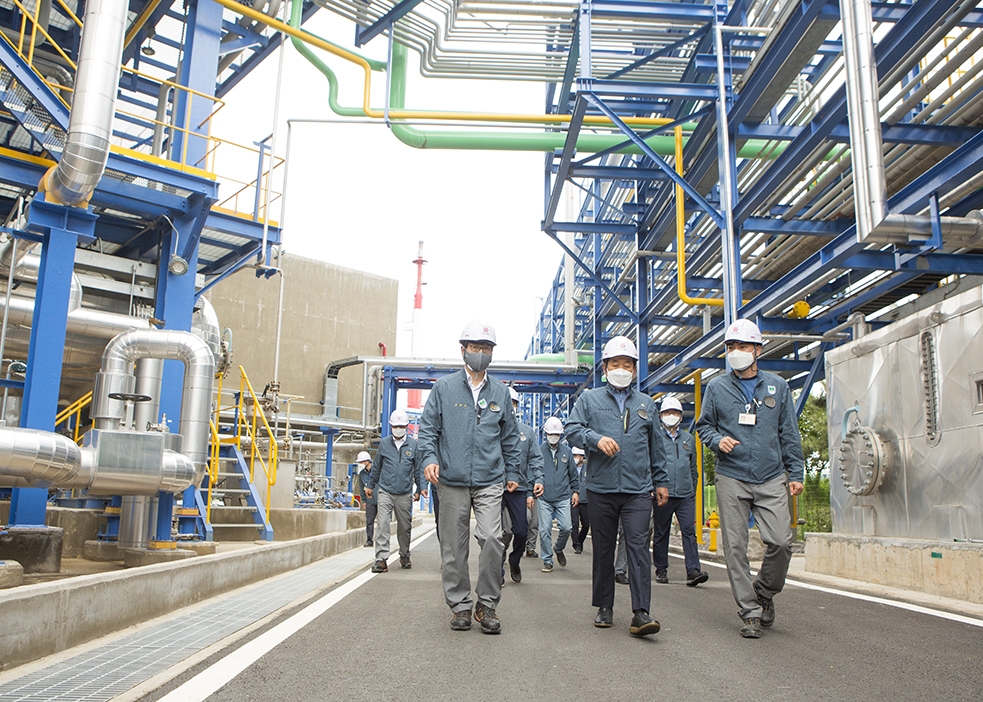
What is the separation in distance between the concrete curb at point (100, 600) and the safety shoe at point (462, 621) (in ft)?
6.47

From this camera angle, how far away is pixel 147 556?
1011 cm

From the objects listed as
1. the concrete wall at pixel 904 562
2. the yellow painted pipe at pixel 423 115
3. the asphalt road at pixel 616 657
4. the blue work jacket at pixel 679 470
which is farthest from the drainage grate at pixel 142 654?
the yellow painted pipe at pixel 423 115

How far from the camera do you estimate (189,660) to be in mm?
A: 4047

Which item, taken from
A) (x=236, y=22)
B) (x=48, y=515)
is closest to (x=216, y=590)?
(x=48, y=515)

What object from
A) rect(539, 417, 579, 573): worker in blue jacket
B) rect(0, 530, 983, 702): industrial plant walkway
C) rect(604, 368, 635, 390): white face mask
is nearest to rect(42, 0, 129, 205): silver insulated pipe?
rect(0, 530, 983, 702): industrial plant walkway

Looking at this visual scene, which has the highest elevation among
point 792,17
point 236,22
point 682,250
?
point 236,22

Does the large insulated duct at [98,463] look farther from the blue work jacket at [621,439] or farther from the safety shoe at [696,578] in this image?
the safety shoe at [696,578]

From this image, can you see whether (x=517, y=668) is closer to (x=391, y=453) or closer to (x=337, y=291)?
(x=391, y=453)

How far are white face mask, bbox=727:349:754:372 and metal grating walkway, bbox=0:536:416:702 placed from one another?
363 cm

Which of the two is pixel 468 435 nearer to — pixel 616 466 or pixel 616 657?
pixel 616 466

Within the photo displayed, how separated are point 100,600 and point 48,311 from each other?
6.14m

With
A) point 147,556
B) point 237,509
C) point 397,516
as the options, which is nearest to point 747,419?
point 397,516

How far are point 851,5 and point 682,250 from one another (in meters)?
5.16

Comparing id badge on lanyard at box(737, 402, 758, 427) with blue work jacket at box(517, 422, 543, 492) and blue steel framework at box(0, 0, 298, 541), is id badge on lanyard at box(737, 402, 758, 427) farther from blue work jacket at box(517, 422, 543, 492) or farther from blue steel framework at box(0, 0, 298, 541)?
blue steel framework at box(0, 0, 298, 541)
